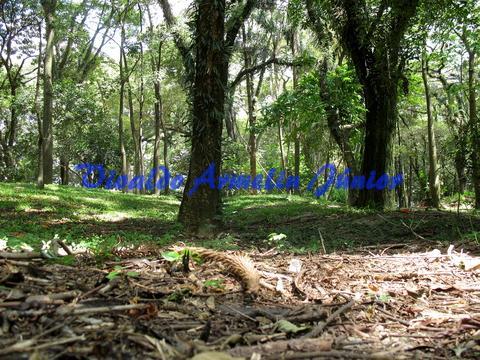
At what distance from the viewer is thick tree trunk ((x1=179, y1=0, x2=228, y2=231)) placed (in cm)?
744

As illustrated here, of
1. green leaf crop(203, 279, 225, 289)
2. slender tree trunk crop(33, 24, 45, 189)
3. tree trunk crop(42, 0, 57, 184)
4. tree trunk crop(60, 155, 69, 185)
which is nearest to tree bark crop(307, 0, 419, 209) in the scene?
green leaf crop(203, 279, 225, 289)

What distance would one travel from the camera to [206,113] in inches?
296

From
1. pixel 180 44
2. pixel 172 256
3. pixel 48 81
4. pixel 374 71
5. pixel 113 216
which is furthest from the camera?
pixel 48 81

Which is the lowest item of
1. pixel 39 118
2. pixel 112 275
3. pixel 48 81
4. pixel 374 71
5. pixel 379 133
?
pixel 112 275

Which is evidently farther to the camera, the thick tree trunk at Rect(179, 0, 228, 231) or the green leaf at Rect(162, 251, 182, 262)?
the thick tree trunk at Rect(179, 0, 228, 231)

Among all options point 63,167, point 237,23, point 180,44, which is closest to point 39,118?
point 180,44

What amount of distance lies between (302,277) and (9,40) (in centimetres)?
2336

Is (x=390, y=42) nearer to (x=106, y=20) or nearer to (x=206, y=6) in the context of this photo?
(x=206, y=6)

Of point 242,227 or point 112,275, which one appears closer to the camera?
point 112,275

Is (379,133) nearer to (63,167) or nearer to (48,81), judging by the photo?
(48,81)

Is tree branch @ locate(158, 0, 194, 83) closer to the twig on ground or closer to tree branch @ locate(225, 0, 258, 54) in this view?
tree branch @ locate(225, 0, 258, 54)

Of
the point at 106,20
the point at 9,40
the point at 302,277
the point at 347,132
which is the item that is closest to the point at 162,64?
the point at 106,20

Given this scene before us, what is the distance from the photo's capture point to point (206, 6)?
748cm

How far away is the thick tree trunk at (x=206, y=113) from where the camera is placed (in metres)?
7.44
